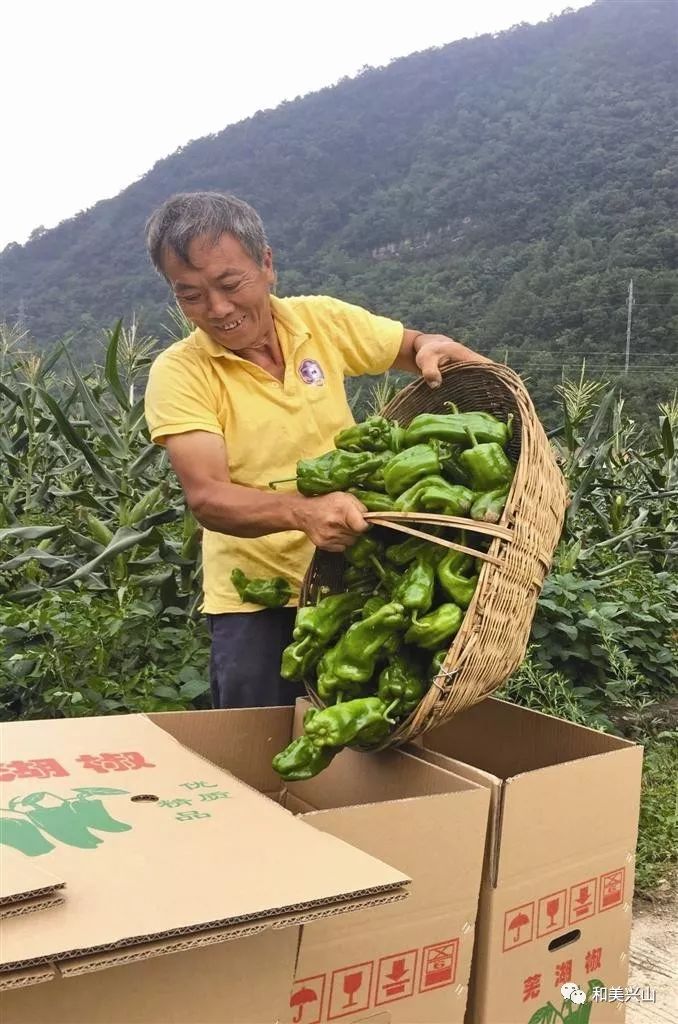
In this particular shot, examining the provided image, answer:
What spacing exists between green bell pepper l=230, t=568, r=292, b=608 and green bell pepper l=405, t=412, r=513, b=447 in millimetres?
511

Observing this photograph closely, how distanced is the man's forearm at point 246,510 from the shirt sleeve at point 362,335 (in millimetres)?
629

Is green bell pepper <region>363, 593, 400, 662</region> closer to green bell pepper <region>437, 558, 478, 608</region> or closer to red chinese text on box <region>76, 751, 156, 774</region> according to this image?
green bell pepper <region>437, 558, 478, 608</region>

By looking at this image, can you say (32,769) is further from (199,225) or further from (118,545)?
(118,545)

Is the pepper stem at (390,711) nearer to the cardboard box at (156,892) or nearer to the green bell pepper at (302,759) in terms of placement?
the green bell pepper at (302,759)

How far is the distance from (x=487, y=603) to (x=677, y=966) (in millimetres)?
1568

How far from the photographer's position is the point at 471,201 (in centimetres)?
3631

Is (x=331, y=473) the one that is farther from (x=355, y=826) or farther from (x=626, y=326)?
(x=626, y=326)

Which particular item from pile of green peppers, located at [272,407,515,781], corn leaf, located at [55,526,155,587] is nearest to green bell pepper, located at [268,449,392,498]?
pile of green peppers, located at [272,407,515,781]

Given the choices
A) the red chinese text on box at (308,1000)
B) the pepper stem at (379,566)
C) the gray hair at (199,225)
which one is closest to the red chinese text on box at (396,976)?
the red chinese text on box at (308,1000)

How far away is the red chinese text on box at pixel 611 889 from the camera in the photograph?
69.9 inches

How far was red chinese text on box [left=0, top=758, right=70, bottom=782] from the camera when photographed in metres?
1.39

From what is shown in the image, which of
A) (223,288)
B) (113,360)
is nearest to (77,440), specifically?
(113,360)

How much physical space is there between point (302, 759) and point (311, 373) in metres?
1.03

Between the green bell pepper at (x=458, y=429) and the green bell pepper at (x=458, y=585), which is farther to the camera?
the green bell pepper at (x=458, y=429)
